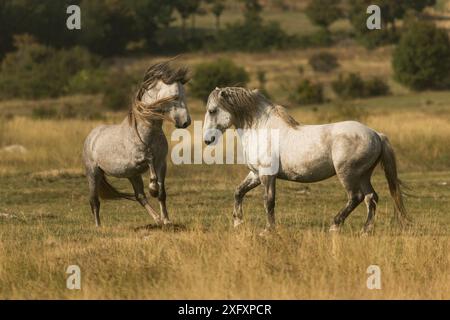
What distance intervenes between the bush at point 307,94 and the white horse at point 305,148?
38.0m

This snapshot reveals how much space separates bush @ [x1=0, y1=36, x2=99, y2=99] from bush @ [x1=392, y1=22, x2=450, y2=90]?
61.1 ft

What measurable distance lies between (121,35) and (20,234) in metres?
75.3

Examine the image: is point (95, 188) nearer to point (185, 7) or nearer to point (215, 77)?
point (215, 77)

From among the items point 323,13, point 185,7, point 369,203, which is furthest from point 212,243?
point 185,7

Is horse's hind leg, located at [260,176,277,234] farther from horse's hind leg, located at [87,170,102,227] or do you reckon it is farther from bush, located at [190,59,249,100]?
bush, located at [190,59,249,100]

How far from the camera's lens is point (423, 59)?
6369cm

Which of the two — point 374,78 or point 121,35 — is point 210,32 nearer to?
point 121,35

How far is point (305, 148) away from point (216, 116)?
1.30m

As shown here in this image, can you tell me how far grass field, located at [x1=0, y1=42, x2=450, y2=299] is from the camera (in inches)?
460

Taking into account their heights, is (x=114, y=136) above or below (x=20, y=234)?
above

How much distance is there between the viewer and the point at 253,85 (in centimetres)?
6219

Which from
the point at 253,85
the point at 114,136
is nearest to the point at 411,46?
the point at 253,85

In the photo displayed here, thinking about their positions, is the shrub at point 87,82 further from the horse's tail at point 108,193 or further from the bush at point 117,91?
the horse's tail at point 108,193
